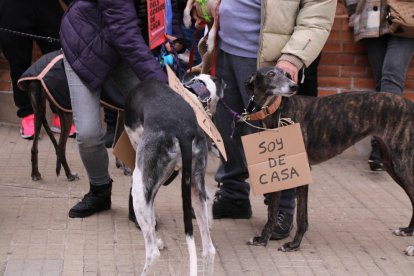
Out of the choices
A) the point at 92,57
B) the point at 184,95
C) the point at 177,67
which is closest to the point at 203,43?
the point at 177,67

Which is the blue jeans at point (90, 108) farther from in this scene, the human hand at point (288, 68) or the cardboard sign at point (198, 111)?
the human hand at point (288, 68)

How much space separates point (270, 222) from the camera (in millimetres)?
5324

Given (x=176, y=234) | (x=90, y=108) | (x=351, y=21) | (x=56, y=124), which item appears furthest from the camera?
(x=56, y=124)

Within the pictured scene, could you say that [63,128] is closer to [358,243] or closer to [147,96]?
[147,96]

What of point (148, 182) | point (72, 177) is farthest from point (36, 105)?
point (148, 182)

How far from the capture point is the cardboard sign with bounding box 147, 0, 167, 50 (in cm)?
503

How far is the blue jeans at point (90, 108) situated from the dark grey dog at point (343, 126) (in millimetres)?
983

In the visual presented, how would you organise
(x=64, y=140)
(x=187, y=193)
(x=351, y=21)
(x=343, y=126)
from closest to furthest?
(x=187, y=193) < (x=343, y=126) < (x=64, y=140) < (x=351, y=21)

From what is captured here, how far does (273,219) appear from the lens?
5.32 metres

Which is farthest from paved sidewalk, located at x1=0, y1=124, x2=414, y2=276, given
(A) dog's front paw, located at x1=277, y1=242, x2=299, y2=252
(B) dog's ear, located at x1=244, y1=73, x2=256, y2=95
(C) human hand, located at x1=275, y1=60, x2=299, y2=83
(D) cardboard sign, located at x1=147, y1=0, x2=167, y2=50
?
(D) cardboard sign, located at x1=147, y1=0, x2=167, y2=50

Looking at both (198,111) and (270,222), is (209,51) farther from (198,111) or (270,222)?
(270,222)

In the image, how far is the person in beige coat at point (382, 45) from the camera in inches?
283

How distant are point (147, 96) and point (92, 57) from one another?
0.85 meters

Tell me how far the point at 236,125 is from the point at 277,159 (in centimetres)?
67
